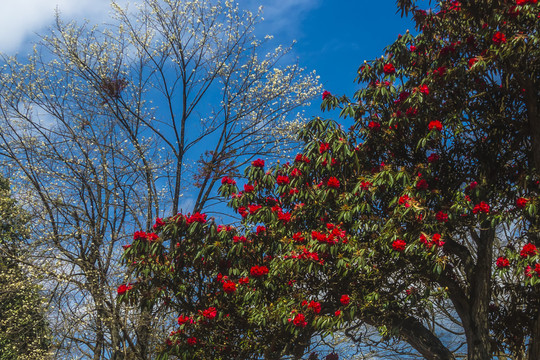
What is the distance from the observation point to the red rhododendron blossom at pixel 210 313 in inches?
252

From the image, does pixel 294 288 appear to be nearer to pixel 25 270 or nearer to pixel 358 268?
pixel 358 268

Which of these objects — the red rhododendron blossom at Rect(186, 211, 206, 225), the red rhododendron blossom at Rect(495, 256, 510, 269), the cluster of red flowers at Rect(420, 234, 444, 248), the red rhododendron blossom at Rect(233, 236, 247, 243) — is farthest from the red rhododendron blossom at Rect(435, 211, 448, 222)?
the red rhododendron blossom at Rect(186, 211, 206, 225)

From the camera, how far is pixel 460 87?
6.72 meters

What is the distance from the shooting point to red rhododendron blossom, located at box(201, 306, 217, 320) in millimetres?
6410

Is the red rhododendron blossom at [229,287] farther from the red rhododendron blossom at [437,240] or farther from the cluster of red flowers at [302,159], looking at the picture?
the red rhododendron blossom at [437,240]

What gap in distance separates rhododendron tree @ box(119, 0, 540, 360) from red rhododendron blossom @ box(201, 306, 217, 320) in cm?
8

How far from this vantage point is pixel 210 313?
643 centimetres

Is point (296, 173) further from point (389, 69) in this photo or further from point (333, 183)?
A: point (389, 69)

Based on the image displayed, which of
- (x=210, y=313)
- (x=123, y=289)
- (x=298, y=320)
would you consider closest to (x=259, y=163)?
(x=210, y=313)

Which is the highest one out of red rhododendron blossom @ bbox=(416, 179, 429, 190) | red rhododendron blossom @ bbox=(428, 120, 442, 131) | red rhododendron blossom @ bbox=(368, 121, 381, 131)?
red rhododendron blossom @ bbox=(368, 121, 381, 131)

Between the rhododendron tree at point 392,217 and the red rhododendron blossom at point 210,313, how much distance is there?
0.08 m

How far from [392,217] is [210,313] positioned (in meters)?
2.58

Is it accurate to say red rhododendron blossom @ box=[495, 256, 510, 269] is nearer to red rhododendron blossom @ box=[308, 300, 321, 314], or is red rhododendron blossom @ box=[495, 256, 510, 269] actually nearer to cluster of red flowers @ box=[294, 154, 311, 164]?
red rhododendron blossom @ box=[308, 300, 321, 314]

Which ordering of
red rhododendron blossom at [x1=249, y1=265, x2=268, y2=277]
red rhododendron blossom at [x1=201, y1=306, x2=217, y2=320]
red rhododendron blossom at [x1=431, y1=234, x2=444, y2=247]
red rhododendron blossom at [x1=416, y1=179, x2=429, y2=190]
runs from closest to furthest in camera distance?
red rhododendron blossom at [x1=431, y1=234, x2=444, y2=247] → red rhododendron blossom at [x1=416, y1=179, x2=429, y2=190] → red rhododendron blossom at [x1=249, y1=265, x2=268, y2=277] → red rhododendron blossom at [x1=201, y1=306, x2=217, y2=320]
